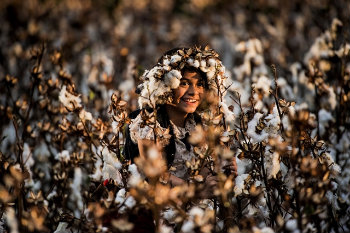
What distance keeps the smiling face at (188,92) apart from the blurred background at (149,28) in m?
2.76

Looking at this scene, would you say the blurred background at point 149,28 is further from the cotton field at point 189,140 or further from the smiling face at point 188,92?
the smiling face at point 188,92

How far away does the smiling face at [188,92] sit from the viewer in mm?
2084

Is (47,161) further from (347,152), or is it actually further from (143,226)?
(347,152)

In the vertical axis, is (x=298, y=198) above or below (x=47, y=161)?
below

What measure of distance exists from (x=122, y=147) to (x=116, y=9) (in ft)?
20.1

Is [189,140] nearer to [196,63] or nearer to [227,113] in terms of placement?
[227,113]

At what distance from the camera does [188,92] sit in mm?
2088

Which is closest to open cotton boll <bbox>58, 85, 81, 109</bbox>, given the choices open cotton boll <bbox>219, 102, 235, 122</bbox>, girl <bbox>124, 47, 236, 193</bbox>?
girl <bbox>124, 47, 236, 193</bbox>

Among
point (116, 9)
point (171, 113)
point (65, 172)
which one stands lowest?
point (65, 172)

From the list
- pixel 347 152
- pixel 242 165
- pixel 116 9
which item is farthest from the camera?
pixel 116 9

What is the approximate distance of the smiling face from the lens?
82.0 inches

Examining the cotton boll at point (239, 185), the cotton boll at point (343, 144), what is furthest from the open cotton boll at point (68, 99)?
the cotton boll at point (343, 144)

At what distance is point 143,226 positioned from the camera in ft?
5.69

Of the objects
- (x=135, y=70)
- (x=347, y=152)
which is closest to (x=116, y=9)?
(x=135, y=70)
